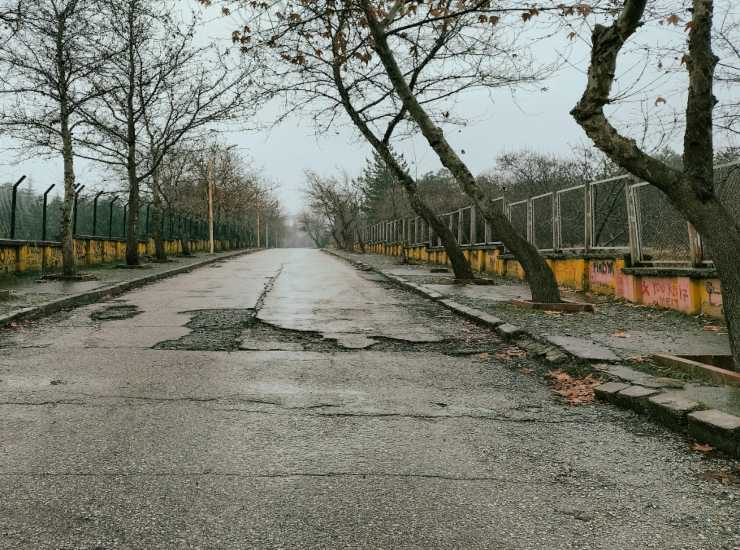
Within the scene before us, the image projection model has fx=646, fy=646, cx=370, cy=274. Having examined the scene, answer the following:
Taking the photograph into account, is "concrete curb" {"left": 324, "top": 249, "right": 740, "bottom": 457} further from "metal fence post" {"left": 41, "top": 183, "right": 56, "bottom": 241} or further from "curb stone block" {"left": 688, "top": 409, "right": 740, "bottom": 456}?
"metal fence post" {"left": 41, "top": 183, "right": 56, "bottom": 241}

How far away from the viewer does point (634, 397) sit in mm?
4391

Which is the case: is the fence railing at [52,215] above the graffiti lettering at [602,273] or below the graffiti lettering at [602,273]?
above

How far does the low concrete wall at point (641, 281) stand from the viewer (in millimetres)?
8148

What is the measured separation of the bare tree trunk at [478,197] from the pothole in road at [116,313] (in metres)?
5.59

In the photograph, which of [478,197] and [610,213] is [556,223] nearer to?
[610,213]

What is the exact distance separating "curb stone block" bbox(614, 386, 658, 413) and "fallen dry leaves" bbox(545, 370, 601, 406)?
9.0 inches

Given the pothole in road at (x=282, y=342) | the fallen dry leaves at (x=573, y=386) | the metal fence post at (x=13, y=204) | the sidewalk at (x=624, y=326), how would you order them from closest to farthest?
the fallen dry leaves at (x=573, y=386) < the sidewalk at (x=624, y=326) < the pothole in road at (x=282, y=342) < the metal fence post at (x=13, y=204)

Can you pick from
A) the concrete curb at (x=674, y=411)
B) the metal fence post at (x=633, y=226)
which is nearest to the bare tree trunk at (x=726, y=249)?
the concrete curb at (x=674, y=411)

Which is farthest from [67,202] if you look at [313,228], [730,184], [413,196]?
[313,228]

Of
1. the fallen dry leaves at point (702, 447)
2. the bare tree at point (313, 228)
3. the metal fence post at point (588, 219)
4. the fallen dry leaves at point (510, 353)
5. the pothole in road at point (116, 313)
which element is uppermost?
the bare tree at point (313, 228)

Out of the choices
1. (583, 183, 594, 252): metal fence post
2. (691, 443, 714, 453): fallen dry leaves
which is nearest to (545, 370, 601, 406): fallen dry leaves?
(691, 443, 714, 453): fallen dry leaves

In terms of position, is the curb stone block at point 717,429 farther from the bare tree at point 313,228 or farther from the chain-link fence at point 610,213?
the bare tree at point 313,228

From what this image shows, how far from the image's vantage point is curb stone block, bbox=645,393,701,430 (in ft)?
12.8

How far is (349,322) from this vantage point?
8680 millimetres
